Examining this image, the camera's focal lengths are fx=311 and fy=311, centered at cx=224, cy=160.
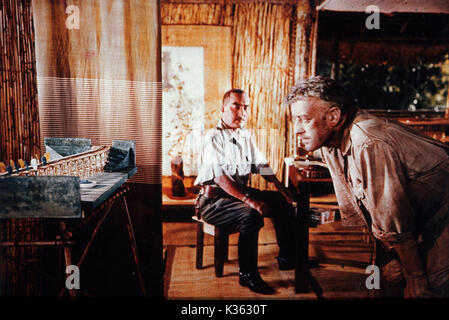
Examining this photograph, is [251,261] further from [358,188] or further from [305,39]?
[305,39]

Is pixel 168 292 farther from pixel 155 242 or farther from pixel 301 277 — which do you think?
pixel 301 277

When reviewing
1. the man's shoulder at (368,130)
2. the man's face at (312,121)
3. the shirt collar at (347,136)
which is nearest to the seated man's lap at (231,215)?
the man's face at (312,121)

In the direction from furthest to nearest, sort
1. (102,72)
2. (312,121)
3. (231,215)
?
1. (231,215)
2. (102,72)
3. (312,121)

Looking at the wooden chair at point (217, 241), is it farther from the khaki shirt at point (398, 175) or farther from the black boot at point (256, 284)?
the khaki shirt at point (398, 175)

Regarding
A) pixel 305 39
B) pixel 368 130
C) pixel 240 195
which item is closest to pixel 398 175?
pixel 368 130

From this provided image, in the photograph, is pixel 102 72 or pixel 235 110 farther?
pixel 235 110

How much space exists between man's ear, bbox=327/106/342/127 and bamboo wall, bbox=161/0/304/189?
12.5 ft

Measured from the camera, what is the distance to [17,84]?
3.36 meters

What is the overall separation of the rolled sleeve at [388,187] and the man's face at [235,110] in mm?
2312

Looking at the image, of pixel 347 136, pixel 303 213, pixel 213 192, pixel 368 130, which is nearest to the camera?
pixel 368 130

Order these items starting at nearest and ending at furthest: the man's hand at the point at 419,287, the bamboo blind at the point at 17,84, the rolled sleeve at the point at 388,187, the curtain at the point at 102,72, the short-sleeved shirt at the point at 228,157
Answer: the rolled sleeve at the point at 388,187 < the man's hand at the point at 419,287 < the curtain at the point at 102,72 < the bamboo blind at the point at 17,84 < the short-sleeved shirt at the point at 228,157

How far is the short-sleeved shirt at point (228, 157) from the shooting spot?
404 centimetres

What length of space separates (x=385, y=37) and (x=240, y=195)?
5353 millimetres

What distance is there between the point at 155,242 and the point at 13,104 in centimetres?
216
